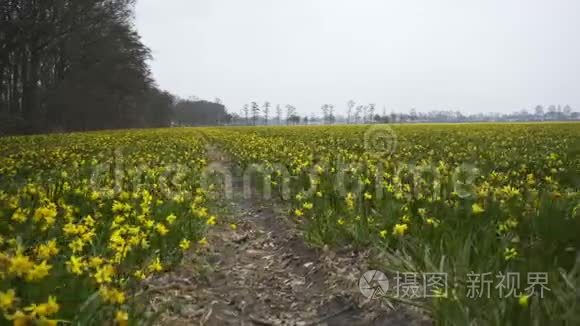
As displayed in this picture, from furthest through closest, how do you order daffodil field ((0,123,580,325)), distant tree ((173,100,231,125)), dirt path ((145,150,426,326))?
1. distant tree ((173,100,231,125))
2. dirt path ((145,150,426,326))
3. daffodil field ((0,123,580,325))

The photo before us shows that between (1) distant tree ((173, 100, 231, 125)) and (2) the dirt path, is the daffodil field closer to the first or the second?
(2) the dirt path

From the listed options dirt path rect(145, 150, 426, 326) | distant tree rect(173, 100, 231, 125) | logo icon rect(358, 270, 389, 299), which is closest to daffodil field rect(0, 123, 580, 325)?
logo icon rect(358, 270, 389, 299)

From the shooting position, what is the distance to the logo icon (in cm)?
350

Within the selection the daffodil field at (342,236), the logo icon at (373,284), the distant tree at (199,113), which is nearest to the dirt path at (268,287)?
the logo icon at (373,284)

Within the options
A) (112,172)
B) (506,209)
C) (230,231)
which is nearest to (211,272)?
(230,231)

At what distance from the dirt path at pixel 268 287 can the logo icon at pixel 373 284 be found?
0.06 m

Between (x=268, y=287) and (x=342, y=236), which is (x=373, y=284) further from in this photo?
(x=342, y=236)

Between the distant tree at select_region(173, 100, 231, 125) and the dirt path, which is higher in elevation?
the distant tree at select_region(173, 100, 231, 125)

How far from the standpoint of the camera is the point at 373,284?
3.65m

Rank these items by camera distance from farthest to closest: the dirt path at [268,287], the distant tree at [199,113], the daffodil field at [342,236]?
the distant tree at [199,113]
the dirt path at [268,287]
the daffodil field at [342,236]

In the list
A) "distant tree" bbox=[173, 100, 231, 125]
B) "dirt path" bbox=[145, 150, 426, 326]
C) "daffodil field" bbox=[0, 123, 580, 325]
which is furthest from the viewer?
"distant tree" bbox=[173, 100, 231, 125]

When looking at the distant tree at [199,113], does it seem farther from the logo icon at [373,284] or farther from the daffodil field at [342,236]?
the logo icon at [373,284]

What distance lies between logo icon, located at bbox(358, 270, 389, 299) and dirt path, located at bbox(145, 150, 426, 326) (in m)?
0.06

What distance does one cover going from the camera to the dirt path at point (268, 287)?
3.45 m
